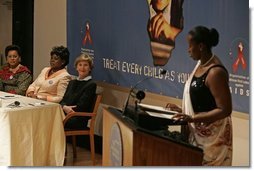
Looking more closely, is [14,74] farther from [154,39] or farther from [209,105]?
[209,105]

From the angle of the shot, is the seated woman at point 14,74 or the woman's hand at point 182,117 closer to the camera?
the woman's hand at point 182,117

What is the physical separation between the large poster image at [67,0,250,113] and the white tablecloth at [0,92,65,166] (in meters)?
0.44

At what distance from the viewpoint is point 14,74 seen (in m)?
4.87

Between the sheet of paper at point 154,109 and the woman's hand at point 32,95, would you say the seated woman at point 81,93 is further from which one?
the sheet of paper at point 154,109

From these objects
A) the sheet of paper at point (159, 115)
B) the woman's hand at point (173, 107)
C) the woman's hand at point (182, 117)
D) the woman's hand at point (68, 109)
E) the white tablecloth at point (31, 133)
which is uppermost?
the woman's hand at point (173, 107)

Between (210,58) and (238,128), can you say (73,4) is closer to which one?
(210,58)

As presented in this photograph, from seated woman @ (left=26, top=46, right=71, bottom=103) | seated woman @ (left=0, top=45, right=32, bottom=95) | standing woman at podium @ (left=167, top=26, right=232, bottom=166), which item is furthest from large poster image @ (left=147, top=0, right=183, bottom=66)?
seated woman @ (left=0, top=45, right=32, bottom=95)

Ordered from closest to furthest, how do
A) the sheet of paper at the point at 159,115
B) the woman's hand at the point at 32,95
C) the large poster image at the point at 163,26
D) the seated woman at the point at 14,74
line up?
the sheet of paper at the point at 159,115 → the large poster image at the point at 163,26 → the seated woman at the point at 14,74 → the woman's hand at the point at 32,95

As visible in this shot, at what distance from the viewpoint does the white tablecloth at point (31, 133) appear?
4418 millimetres

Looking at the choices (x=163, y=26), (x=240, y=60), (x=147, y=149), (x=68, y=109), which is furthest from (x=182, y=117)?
(x=68, y=109)

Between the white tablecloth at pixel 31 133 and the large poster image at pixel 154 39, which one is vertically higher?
the large poster image at pixel 154 39

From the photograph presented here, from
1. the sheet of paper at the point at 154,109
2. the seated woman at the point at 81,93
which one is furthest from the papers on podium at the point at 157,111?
the seated woman at the point at 81,93

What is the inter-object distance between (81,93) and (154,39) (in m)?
0.86

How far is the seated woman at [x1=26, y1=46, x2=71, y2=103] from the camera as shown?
4.37m
